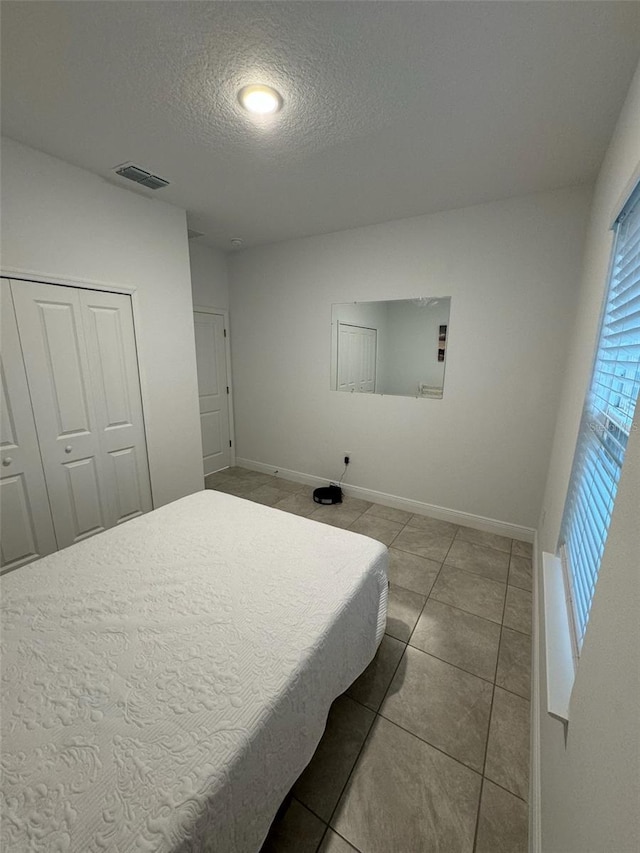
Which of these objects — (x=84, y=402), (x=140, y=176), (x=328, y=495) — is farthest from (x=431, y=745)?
(x=140, y=176)

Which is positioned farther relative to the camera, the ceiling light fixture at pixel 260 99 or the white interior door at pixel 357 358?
the white interior door at pixel 357 358

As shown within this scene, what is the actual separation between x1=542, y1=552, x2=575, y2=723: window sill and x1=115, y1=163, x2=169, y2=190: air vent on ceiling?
10.8 feet

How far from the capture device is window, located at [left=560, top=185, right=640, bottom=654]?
94 centimetres

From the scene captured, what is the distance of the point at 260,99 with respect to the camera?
1.49 metres

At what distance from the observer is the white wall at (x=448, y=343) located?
2398mm

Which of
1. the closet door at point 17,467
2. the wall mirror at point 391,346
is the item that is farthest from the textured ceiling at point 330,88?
the closet door at point 17,467

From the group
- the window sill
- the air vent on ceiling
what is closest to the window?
the window sill

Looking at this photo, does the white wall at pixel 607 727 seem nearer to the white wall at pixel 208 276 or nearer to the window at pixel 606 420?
the window at pixel 606 420

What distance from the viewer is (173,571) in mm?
1408

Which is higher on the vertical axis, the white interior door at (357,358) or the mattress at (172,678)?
the white interior door at (357,358)

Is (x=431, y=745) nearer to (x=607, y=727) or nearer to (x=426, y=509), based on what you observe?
(x=607, y=727)

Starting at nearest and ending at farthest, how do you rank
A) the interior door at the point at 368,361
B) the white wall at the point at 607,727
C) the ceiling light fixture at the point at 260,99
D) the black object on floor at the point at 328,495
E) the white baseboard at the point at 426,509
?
the white wall at the point at 607,727 < the ceiling light fixture at the point at 260,99 < the white baseboard at the point at 426,509 < the interior door at the point at 368,361 < the black object on floor at the point at 328,495

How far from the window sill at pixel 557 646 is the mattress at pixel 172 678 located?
654 millimetres

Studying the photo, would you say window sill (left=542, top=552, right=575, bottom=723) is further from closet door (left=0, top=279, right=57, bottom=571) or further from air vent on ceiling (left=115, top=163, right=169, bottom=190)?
air vent on ceiling (left=115, top=163, right=169, bottom=190)
